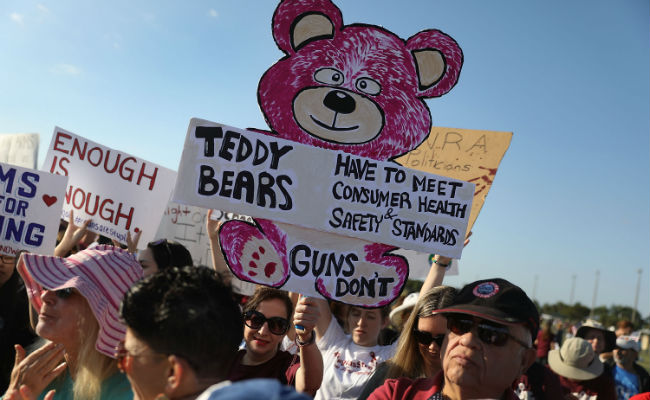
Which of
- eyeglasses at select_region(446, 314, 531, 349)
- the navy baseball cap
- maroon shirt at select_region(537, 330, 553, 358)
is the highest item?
the navy baseball cap

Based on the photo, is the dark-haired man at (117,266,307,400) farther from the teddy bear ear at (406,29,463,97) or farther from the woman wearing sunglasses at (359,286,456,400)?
the teddy bear ear at (406,29,463,97)

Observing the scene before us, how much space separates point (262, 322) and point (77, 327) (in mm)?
1080

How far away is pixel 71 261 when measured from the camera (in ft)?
7.63

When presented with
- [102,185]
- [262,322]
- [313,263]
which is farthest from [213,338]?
[102,185]

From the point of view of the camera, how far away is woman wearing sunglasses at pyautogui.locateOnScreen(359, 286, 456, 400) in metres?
2.91

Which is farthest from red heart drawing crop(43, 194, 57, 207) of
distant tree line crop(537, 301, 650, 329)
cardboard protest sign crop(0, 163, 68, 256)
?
distant tree line crop(537, 301, 650, 329)

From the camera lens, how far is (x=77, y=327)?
2211mm

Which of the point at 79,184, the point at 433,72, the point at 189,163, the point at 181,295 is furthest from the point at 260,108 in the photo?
the point at 79,184

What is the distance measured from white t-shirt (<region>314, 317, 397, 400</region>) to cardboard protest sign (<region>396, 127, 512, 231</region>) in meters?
1.10

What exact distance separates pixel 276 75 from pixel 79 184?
7.12ft

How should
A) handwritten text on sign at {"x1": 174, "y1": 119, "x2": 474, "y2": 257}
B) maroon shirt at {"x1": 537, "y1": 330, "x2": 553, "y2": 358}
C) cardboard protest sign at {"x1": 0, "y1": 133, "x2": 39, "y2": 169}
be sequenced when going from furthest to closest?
maroon shirt at {"x1": 537, "y1": 330, "x2": 553, "y2": 358}
cardboard protest sign at {"x1": 0, "y1": 133, "x2": 39, "y2": 169}
handwritten text on sign at {"x1": 174, "y1": 119, "x2": 474, "y2": 257}

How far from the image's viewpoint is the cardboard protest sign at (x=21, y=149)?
6133 mm

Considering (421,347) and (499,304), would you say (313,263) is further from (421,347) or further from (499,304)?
(499,304)

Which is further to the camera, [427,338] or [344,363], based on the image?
[344,363]
